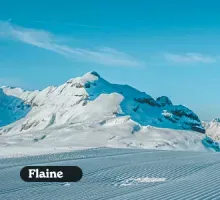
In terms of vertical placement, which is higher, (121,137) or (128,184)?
(128,184)

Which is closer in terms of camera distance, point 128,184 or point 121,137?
point 128,184

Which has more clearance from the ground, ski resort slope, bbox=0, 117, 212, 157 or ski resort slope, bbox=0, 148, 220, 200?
ski resort slope, bbox=0, 148, 220, 200

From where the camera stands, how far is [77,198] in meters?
17.8

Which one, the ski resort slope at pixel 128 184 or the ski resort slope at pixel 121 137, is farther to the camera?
the ski resort slope at pixel 121 137

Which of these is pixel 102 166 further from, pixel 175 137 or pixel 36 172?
pixel 175 137

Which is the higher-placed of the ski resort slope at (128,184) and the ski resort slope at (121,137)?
the ski resort slope at (128,184)

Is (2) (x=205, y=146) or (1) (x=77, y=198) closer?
(1) (x=77, y=198)

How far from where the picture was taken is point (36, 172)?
21359 mm

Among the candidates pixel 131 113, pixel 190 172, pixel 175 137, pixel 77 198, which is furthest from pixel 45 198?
pixel 131 113

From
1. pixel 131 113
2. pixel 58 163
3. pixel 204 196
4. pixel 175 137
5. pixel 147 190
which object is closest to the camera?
pixel 204 196

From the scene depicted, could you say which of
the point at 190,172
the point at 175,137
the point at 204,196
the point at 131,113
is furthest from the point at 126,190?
the point at 131,113

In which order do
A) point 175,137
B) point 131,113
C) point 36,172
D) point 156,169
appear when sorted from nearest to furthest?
1. point 36,172
2. point 156,169
3. point 175,137
4. point 131,113

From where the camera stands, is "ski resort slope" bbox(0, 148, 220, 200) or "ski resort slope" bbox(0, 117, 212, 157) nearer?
"ski resort slope" bbox(0, 148, 220, 200)

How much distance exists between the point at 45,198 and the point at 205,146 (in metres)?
121
